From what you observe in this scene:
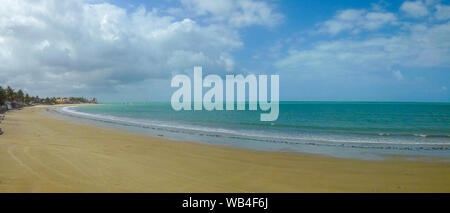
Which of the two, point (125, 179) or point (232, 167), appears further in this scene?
point (232, 167)

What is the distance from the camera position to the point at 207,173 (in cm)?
796

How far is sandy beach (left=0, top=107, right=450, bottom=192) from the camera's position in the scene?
6.35 metres

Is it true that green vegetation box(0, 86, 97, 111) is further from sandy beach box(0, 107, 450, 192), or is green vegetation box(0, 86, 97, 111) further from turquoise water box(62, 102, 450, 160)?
sandy beach box(0, 107, 450, 192)

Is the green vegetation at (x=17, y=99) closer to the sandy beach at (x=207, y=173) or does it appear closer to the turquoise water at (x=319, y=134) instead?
the turquoise water at (x=319, y=134)

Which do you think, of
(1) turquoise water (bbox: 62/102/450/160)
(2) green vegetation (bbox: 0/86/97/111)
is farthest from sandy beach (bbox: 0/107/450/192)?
(2) green vegetation (bbox: 0/86/97/111)

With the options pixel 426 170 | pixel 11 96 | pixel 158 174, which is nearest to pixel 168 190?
pixel 158 174

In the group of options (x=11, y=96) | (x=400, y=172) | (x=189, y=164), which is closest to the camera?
(x=400, y=172)

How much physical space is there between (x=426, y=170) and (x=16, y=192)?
44.7 feet

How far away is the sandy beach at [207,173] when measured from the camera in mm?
6348

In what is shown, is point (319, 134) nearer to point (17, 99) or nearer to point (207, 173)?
point (207, 173)

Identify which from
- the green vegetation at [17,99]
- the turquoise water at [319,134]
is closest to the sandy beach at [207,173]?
the turquoise water at [319,134]

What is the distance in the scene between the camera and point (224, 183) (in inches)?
270
